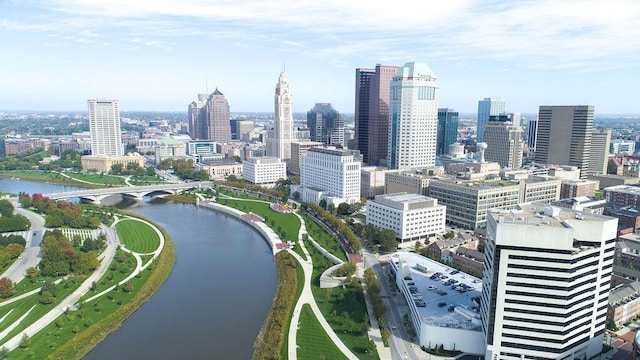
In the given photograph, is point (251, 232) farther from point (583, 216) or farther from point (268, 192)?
point (583, 216)

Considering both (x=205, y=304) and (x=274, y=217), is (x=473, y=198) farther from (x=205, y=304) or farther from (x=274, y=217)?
(x=205, y=304)

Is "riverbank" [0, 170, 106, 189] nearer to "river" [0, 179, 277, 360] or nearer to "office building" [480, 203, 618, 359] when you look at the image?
"river" [0, 179, 277, 360]

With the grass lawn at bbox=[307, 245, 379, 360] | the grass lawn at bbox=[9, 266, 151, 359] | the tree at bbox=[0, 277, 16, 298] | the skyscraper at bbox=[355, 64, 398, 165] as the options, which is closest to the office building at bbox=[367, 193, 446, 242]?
the grass lawn at bbox=[307, 245, 379, 360]

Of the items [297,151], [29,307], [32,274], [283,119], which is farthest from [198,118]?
[29,307]

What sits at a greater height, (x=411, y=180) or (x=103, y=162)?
(x=411, y=180)

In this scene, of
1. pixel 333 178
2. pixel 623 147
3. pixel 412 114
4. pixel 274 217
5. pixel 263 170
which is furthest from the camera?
pixel 623 147

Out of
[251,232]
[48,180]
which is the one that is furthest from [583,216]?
[48,180]

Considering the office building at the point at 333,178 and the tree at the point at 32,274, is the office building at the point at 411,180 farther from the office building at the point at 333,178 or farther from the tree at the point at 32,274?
the tree at the point at 32,274
